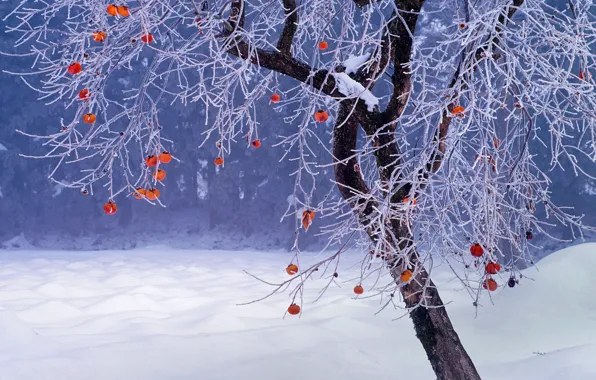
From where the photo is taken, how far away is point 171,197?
42.4ft

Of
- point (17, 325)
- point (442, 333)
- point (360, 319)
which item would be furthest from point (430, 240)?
point (17, 325)

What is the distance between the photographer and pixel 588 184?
10867 mm

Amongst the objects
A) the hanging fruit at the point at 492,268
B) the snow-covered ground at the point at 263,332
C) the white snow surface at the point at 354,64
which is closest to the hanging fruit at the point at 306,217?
the hanging fruit at the point at 492,268

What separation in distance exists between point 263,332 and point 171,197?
8.76 m

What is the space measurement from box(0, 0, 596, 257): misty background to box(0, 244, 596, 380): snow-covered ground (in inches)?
207

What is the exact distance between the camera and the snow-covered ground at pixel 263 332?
360 cm

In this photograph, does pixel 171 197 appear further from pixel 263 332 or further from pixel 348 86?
pixel 348 86

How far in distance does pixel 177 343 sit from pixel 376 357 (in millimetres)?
1579

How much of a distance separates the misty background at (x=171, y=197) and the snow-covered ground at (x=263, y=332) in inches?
207

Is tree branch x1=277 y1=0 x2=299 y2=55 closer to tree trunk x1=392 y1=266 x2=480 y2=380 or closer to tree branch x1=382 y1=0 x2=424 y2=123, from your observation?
tree branch x1=382 y1=0 x2=424 y2=123

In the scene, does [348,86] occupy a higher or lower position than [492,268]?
higher

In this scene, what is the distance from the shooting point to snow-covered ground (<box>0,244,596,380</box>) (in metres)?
3.60

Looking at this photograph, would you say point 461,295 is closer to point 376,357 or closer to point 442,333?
point 376,357

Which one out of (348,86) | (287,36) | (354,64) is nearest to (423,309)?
(348,86)
